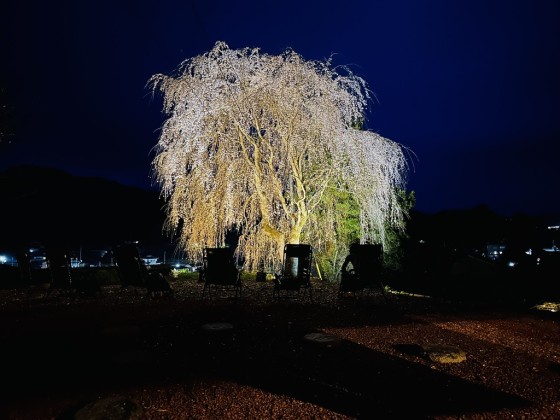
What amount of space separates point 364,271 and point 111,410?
533 cm

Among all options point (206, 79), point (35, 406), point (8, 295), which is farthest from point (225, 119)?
point (35, 406)

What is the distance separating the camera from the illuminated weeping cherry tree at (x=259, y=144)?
9.16 metres

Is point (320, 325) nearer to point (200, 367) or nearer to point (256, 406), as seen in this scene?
point (200, 367)

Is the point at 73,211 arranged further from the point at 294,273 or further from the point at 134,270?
the point at 134,270

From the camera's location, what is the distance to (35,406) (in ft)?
8.30

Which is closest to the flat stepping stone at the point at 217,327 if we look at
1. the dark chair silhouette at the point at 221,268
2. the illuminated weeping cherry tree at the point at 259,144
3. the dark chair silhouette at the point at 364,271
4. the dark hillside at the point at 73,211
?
the dark chair silhouette at the point at 221,268

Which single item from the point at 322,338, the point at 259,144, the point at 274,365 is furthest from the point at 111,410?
the point at 259,144

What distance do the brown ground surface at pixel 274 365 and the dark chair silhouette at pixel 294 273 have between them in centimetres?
110

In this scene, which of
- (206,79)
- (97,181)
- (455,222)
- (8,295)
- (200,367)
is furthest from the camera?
(97,181)

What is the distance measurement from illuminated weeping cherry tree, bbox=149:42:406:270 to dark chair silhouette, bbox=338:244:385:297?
9.19 ft

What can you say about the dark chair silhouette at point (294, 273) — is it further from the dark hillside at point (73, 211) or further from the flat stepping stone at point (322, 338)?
the dark hillside at point (73, 211)

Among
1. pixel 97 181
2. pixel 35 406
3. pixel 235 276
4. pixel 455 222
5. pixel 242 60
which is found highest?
pixel 97 181

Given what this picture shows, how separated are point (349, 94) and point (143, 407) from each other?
8.62 metres

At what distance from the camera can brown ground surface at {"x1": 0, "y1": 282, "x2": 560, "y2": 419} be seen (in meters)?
2.59
